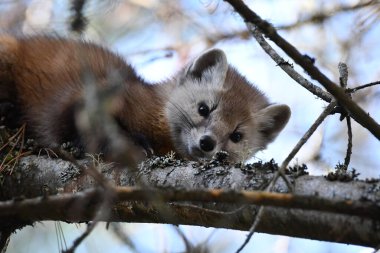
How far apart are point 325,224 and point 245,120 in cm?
358

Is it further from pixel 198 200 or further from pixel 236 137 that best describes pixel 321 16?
pixel 198 200

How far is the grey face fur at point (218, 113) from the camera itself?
617cm

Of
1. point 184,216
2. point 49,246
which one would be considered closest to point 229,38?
point 49,246

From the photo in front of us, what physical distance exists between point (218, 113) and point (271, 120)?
95cm

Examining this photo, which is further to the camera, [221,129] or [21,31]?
[21,31]

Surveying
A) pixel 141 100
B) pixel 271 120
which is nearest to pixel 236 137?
pixel 271 120

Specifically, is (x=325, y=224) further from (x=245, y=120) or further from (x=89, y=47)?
(x=89, y=47)

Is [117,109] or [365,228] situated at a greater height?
[117,109]

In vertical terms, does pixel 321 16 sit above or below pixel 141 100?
above

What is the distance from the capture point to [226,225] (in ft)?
11.9

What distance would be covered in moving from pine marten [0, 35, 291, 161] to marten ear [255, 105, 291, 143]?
0.05ft

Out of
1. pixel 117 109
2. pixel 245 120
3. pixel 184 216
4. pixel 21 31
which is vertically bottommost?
pixel 184 216

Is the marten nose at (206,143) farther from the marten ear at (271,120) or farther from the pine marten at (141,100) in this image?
the marten ear at (271,120)

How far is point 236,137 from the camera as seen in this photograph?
6.50m
